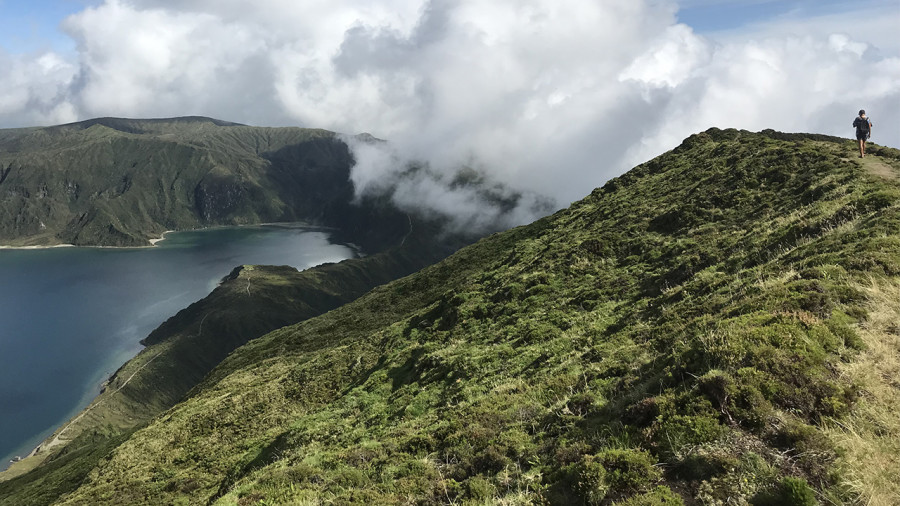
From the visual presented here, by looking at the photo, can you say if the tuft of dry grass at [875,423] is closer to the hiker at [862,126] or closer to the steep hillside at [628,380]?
the steep hillside at [628,380]

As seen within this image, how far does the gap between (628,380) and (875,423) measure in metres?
6.34

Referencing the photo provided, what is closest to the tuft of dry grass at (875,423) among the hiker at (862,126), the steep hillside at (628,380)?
the steep hillside at (628,380)

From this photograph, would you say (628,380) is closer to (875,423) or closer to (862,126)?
(875,423)

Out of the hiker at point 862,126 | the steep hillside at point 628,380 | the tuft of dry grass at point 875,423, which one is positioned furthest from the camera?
the hiker at point 862,126

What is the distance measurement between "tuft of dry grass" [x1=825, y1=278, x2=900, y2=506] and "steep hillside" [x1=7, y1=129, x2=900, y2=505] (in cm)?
5

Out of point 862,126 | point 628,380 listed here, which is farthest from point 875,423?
point 862,126

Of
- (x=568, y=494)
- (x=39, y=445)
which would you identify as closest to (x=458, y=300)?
(x=568, y=494)

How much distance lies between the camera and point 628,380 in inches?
593

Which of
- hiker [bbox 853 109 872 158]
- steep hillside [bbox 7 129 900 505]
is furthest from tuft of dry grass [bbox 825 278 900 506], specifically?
hiker [bbox 853 109 872 158]

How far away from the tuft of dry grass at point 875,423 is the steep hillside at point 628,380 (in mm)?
50

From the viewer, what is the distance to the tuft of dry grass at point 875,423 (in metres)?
8.18

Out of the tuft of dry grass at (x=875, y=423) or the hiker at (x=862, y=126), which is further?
the hiker at (x=862, y=126)

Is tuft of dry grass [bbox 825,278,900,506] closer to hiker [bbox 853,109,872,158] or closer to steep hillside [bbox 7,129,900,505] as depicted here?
steep hillside [bbox 7,129,900,505]

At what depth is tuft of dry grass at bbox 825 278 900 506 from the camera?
26.8ft
